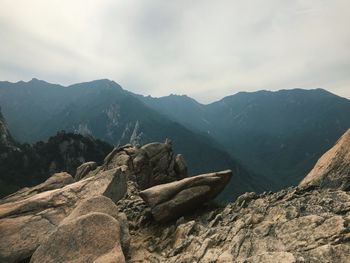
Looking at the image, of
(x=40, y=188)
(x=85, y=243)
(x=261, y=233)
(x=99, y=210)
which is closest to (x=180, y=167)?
(x=40, y=188)

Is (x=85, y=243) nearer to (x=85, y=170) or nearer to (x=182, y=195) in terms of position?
(x=182, y=195)

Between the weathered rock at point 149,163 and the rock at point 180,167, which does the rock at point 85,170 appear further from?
the rock at point 180,167

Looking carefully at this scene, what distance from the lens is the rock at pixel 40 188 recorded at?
35428 mm

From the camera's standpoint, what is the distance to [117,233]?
20078 mm

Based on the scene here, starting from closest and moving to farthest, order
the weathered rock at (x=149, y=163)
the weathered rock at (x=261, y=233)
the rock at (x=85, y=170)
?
the weathered rock at (x=261, y=233) → the weathered rock at (x=149, y=163) → the rock at (x=85, y=170)

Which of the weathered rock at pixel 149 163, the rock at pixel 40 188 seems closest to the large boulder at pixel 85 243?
the rock at pixel 40 188

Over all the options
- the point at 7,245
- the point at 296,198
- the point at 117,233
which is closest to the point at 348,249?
the point at 296,198

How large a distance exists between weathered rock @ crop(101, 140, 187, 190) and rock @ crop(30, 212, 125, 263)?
3071 centimetres

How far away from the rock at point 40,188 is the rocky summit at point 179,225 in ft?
29.8

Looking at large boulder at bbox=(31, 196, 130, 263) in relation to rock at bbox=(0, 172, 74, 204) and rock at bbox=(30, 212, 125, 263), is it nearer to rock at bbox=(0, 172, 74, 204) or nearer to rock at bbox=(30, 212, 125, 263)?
rock at bbox=(30, 212, 125, 263)

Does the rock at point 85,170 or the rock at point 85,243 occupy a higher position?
the rock at point 85,243

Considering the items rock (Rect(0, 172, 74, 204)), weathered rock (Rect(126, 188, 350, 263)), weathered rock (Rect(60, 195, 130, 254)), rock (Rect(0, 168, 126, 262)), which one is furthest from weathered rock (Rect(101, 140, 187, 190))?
weathered rock (Rect(126, 188, 350, 263))

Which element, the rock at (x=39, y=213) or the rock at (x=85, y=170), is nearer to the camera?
the rock at (x=39, y=213)

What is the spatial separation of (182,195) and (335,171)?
35.7 ft
